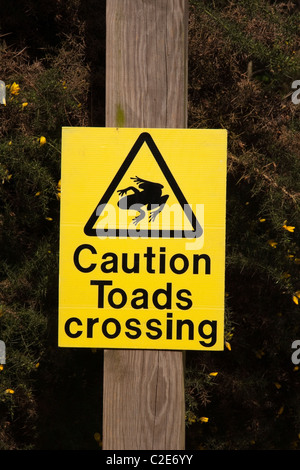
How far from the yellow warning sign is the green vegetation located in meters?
0.88

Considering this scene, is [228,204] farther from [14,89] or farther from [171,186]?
[14,89]

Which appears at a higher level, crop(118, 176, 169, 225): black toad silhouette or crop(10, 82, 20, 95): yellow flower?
crop(10, 82, 20, 95): yellow flower

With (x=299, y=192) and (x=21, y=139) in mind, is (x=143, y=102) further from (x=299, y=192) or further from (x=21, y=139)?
(x=299, y=192)

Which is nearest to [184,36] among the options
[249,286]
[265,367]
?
[249,286]

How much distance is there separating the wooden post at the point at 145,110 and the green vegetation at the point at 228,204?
888 mm

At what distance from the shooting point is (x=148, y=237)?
7.35 ft

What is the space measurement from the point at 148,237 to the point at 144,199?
0.48 ft

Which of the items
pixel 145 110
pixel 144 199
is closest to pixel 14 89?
pixel 145 110

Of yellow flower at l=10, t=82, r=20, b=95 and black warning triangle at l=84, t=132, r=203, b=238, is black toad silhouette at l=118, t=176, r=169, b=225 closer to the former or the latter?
black warning triangle at l=84, t=132, r=203, b=238

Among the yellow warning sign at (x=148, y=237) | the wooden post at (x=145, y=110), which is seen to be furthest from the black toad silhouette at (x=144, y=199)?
the wooden post at (x=145, y=110)

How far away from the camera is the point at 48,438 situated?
347cm

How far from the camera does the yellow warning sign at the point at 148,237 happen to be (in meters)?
2.24

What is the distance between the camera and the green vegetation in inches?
123

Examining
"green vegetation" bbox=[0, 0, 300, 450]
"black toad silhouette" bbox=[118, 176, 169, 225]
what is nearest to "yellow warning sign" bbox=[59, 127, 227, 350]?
"black toad silhouette" bbox=[118, 176, 169, 225]
